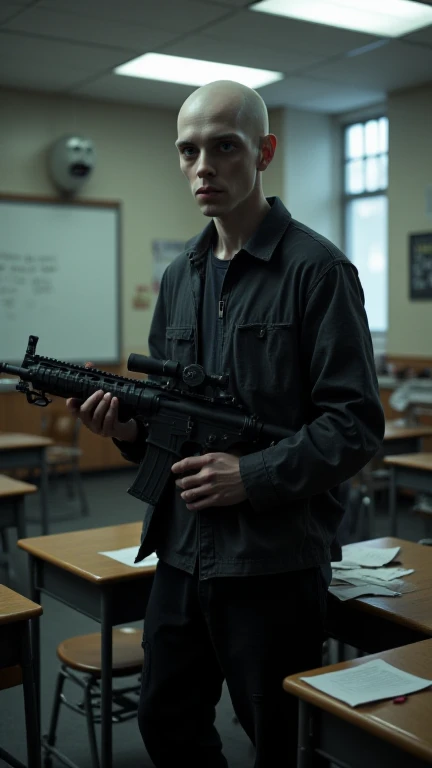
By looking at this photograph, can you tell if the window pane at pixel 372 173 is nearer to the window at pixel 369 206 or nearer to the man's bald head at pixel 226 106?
the window at pixel 369 206

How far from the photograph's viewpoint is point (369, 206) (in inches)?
310

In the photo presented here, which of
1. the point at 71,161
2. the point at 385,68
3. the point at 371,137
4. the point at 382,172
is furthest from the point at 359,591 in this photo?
the point at 371,137

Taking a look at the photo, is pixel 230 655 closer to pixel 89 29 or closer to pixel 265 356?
pixel 265 356

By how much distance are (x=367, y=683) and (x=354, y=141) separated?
7162 mm

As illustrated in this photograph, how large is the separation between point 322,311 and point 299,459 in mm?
279

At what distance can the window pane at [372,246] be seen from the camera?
7.79 meters

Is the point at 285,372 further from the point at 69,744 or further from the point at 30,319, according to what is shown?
the point at 30,319

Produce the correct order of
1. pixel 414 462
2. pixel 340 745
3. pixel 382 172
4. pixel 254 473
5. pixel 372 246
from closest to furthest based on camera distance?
pixel 340 745 → pixel 254 473 → pixel 414 462 → pixel 382 172 → pixel 372 246

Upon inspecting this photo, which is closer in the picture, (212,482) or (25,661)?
(212,482)

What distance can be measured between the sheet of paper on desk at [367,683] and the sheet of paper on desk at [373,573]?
0.62 m

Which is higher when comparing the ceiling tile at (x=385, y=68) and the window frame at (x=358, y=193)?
the ceiling tile at (x=385, y=68)

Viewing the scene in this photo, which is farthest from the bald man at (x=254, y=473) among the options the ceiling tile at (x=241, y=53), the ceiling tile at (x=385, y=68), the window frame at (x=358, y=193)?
the window frame at (x=358, y=193)

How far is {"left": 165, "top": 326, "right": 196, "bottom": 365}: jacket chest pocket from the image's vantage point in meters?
1.79

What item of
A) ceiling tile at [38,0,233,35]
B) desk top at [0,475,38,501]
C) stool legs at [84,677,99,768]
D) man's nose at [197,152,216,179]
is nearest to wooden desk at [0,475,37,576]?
desk top at [0,475,38,501]
